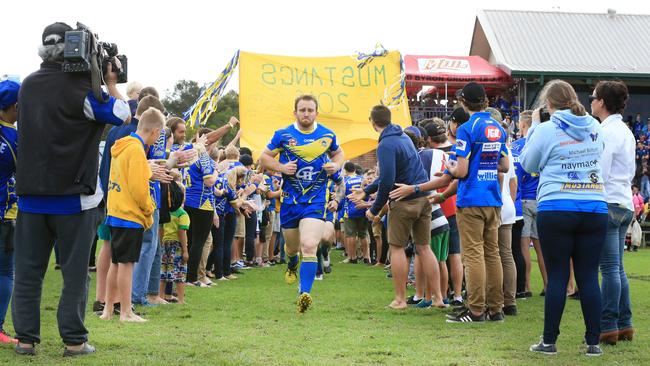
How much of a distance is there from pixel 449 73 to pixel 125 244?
2512 centimetres

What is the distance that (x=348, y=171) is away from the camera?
1797 centimetres

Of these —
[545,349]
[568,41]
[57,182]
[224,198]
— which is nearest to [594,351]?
[545,349]

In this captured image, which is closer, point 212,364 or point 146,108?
point 212,364

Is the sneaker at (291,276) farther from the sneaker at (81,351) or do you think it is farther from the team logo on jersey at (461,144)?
the sneaker at (81,351)

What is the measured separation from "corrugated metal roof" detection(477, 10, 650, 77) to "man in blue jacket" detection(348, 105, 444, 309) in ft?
77.8

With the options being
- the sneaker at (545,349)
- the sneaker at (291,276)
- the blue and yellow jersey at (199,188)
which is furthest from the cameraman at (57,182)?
the blue and yellow jersey at (199,188)

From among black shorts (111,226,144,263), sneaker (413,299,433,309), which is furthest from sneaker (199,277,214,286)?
black shorts (111,226,144,263)

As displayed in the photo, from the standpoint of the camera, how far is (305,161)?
864 centimetres

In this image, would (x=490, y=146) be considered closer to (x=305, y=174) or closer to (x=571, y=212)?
(x=571, y=212)

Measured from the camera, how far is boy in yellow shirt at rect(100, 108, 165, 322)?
7.25 m

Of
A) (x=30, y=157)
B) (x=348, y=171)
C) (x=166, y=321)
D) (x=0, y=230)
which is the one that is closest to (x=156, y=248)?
(x=166, y=321)

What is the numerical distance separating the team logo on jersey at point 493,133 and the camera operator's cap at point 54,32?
3.82 meters

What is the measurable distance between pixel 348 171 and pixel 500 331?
1087 cm

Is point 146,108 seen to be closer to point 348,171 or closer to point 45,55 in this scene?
point 45,55
